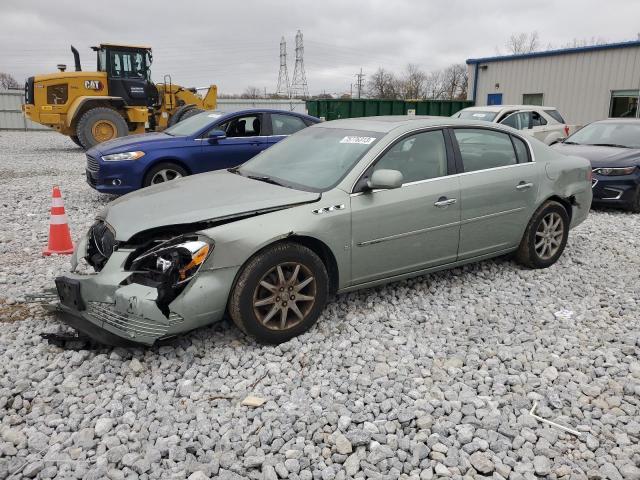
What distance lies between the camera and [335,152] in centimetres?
434

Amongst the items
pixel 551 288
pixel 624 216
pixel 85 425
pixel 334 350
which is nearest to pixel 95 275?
pixel 85 425

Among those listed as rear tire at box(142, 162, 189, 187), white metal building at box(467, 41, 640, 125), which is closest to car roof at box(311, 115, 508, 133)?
rear tire at box(142, 162, 189, 187)

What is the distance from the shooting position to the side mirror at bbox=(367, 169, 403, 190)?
381cm

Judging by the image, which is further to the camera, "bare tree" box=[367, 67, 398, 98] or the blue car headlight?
"bare tree" box=[367, 67, 398, 98]

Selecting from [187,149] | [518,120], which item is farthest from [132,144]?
[518,120]

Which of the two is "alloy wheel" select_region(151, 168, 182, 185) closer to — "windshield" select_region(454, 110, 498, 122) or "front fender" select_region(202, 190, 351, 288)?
"front fender" select_region(202, 190, 351, 288)

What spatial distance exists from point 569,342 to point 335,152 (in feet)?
7.47

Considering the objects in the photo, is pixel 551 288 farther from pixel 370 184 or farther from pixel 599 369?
pixel 370 184

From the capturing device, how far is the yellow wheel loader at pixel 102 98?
14562 mm

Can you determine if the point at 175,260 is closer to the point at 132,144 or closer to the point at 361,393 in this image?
the point at 361,393

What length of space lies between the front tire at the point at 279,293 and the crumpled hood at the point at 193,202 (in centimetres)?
36

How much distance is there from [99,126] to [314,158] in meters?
12.1

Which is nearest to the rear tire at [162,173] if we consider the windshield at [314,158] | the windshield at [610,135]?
the windshield at [314,158]

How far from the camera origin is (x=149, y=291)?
3199 millimetres
